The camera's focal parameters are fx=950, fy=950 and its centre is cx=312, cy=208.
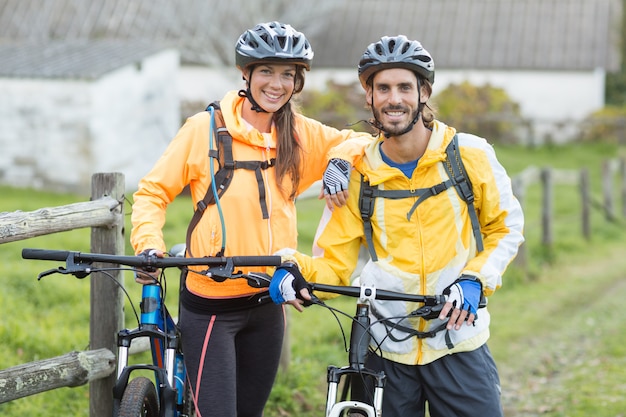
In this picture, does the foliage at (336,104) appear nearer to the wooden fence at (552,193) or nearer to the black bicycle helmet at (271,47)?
the wooden fence at (552,193)

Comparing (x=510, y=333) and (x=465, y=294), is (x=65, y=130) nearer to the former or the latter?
(x=510, y=333)

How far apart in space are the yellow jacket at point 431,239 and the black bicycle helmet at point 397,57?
0.29 metres

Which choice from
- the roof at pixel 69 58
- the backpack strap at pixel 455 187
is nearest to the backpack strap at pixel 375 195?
the backpack strap at pixel 455 187

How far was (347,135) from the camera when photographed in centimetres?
498

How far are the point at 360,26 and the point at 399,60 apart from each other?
1407 inches

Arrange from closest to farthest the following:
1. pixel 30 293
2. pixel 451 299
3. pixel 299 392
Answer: pixel 451 299, pixel 299 392, pixel 30 293

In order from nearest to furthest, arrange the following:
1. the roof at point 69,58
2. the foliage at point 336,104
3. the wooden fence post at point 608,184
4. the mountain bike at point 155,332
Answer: the mountain bike at point 155,332
the wooden fence post at point 608,184
the roof at point 69,58
the foliage at point 336,104

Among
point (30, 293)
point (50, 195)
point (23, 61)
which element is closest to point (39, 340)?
point (30, 293)

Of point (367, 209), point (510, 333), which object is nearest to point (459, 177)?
point (367, 209)

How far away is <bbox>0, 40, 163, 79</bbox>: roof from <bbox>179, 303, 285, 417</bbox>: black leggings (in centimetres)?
1622

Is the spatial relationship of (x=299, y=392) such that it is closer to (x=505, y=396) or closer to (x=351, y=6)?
(x=505, y=396)

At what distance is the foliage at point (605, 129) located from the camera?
106 ft

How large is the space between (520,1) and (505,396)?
3468 centimetres

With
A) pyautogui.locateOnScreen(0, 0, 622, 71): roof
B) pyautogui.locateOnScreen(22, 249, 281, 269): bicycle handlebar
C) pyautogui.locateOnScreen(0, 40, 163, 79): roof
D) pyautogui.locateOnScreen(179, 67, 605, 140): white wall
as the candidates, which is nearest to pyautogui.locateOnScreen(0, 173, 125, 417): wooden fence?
pyautogui.locateOnScreen(22, 249, 281, 269): bicycle handlebar
